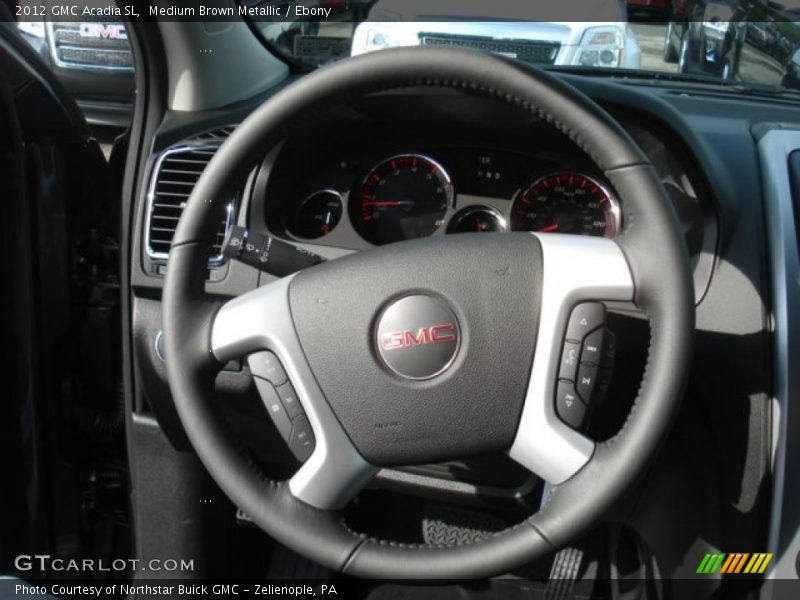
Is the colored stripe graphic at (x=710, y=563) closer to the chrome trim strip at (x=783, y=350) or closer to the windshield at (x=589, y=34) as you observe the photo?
the chrome trim strip at (x=783, y=350)

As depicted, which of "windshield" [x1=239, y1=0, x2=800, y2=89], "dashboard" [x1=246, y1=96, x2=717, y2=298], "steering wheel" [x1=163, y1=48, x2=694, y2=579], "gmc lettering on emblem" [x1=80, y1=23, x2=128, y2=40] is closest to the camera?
"steering wheel" [x1=163, y1=48, x2=694, y2=579]

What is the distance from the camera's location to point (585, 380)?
1.37 metres

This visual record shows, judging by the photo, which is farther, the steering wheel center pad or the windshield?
the windshield

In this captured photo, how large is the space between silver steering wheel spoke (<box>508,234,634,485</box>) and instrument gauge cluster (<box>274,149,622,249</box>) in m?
0.44

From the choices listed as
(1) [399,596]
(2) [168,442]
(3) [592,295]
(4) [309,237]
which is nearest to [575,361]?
(3) [592,295]

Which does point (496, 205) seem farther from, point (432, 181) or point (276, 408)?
point (276, 408)

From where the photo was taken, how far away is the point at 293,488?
141 cm

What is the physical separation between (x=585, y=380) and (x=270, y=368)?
495 mm

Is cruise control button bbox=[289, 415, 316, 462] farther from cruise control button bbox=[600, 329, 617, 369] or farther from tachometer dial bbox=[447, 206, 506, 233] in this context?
tachometer dial bbox=[447, 206, 506, 233]

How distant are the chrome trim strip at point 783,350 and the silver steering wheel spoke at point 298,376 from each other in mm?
783

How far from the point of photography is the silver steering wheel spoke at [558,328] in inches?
52.5

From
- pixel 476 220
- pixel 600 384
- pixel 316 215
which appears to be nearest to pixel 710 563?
pixel 600 384

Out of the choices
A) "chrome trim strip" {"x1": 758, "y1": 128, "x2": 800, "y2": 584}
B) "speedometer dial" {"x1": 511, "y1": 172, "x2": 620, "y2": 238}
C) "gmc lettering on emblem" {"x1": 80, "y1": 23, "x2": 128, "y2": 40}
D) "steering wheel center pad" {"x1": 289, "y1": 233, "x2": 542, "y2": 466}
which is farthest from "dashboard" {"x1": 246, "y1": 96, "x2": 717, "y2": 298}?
"gmc lettering on emblem" {"x1": 80, "y1": 23, "x2": 128, "y2": 40}

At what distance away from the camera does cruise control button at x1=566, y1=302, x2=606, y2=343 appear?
1368mm
